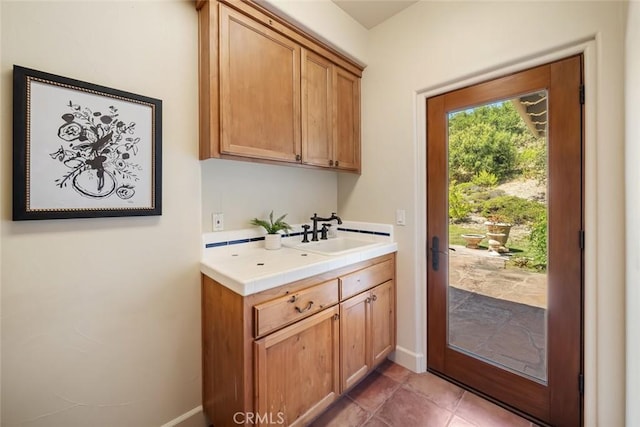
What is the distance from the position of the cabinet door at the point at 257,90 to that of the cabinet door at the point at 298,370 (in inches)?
39.8

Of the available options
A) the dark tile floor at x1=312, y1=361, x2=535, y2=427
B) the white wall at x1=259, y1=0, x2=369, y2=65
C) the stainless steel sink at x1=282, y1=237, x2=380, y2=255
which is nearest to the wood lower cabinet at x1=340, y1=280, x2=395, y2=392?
the dark tile floor at x1=312, y1=361, x2=535, y2=427

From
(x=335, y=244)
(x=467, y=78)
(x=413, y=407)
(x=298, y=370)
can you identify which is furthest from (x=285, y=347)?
(x=467, y=78)

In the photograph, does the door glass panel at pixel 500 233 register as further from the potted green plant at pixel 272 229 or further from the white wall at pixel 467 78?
the potted green plant at pixel 272 229

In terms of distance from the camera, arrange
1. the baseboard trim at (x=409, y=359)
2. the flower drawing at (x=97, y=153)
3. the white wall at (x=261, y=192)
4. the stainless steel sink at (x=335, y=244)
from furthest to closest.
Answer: the stainless steel sink at (x=335, y=244)
the baseboard trim at (x=409, y=359)
the white wall at (x=261, y=192)
the flower drawing at (x=97, y=153)

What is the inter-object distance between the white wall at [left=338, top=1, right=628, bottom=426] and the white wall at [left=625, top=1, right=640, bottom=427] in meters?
0.11

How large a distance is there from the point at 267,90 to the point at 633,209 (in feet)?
5.98

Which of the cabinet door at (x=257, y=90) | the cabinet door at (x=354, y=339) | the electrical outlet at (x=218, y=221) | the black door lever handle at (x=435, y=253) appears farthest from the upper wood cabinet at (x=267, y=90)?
the cabinet door at (x=354, y=339)

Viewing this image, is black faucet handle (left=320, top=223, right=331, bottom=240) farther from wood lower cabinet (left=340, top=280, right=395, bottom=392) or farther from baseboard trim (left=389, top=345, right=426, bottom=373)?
baseboard trim (left=389, top=345, right=426, bottom=373)

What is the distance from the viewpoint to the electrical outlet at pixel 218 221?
1.69 meters

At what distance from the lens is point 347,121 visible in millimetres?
2129

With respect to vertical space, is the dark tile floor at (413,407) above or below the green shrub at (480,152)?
below

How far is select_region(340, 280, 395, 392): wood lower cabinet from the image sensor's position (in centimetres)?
160

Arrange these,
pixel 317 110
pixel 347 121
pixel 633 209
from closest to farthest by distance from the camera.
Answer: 1. pixel 633 209
2. pixel 317 110
3. pixel 347 121

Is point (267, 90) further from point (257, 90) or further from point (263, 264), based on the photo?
point (263, 264)
